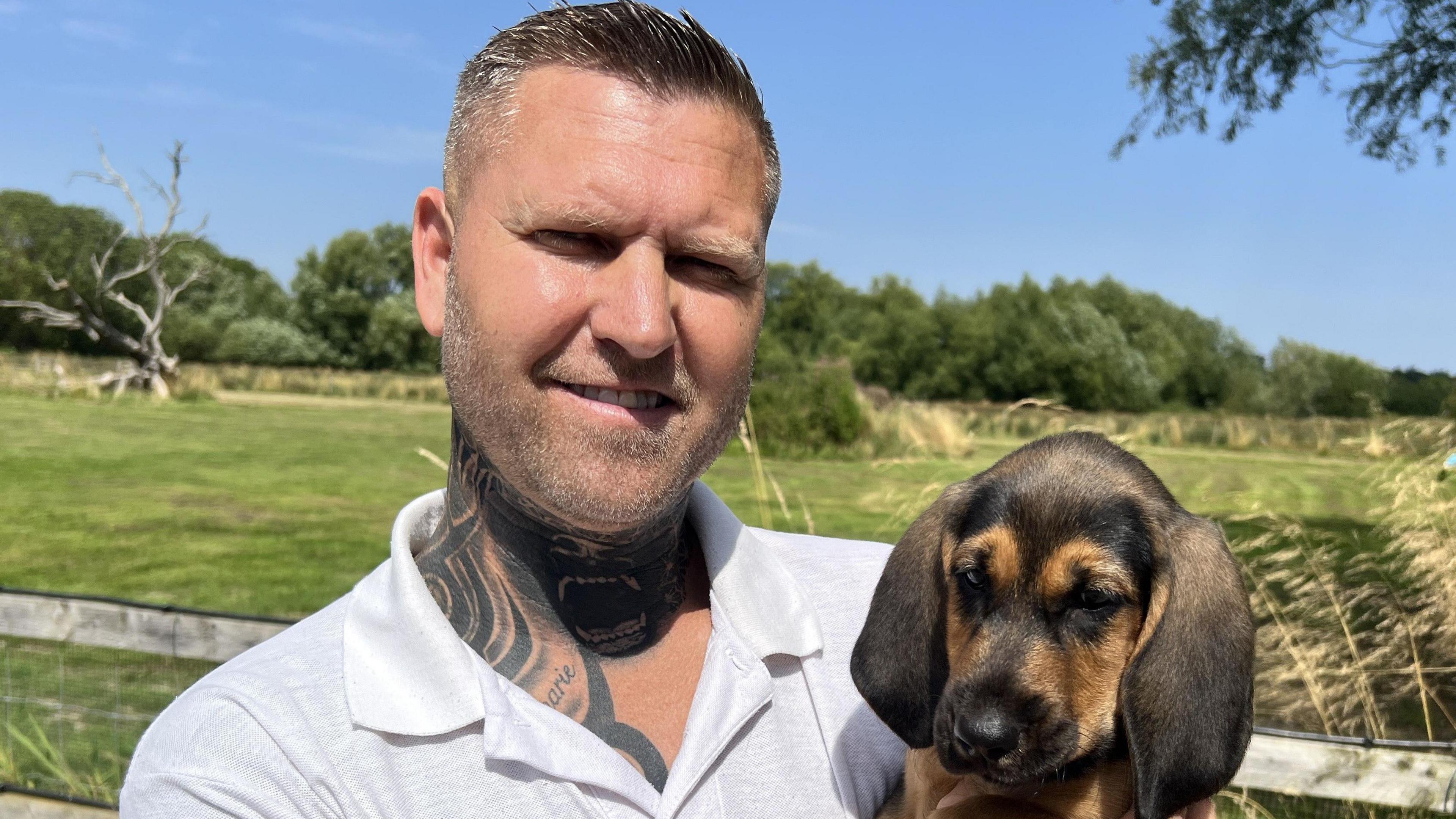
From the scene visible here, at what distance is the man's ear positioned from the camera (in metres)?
2.47

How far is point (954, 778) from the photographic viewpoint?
2.35 m

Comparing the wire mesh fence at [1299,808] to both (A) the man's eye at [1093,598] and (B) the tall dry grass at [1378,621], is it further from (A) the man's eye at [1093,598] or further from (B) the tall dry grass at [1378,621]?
(A) the man's eye at [1093,598]

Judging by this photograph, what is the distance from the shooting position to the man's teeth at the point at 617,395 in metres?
2.18

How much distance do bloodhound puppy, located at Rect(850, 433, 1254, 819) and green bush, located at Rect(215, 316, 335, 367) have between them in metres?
39.5

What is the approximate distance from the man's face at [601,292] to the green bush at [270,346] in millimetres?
39117

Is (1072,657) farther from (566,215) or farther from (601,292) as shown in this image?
(566,215)

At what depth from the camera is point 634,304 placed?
2100mm

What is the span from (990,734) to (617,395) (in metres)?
1.07

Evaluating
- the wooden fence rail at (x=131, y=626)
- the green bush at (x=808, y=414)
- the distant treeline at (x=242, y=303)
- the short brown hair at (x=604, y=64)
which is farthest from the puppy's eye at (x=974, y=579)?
the distant treeline at (x=242, y=303)

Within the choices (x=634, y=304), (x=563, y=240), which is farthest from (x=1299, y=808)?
(x=563, y=240)

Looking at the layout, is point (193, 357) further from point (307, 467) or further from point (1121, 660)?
point (1121, 660)

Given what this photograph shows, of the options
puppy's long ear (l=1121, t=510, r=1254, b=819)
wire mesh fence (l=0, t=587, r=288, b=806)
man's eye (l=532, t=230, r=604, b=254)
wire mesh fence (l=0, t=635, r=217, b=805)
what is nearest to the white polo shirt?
puppy's long ear (l=1121, t=510, r=1254, b=819)

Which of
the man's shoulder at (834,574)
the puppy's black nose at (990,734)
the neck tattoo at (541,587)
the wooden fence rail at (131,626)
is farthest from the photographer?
the wooden fence rail at (131,626)

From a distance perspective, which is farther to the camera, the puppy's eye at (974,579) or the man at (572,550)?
the puppy's eye at (974,579)
